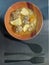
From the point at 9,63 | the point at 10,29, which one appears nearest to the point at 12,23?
the point at 10,29

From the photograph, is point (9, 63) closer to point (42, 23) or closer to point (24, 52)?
point (24, 52)

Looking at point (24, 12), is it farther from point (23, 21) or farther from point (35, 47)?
point (35, 47)

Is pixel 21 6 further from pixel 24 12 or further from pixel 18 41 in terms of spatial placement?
pixel 18 41

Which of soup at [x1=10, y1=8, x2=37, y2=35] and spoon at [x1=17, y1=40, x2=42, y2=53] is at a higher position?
soup at [x1=10, y1=8, x2=37, y2=35]

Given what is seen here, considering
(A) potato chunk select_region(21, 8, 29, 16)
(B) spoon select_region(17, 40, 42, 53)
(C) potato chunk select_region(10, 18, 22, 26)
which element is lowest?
(B) spoon select_region(17, 40, 42, 53)

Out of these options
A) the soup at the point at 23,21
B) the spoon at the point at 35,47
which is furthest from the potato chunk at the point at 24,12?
the spoon at the point at 35,47

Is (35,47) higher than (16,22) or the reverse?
the reverse

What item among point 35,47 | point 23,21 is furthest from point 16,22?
point 35,47

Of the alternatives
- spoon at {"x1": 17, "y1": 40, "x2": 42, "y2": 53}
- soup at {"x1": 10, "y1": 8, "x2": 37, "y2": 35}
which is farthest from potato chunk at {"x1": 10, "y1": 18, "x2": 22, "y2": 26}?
spoon at {"x1": 17, "y1": 40, "x2": 42, "y2": 53}

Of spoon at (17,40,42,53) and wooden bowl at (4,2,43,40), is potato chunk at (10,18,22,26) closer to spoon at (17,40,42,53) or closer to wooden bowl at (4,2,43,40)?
wooden bowl at (4,2,43,40)

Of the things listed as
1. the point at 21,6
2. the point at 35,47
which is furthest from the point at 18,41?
the point at 21,6
